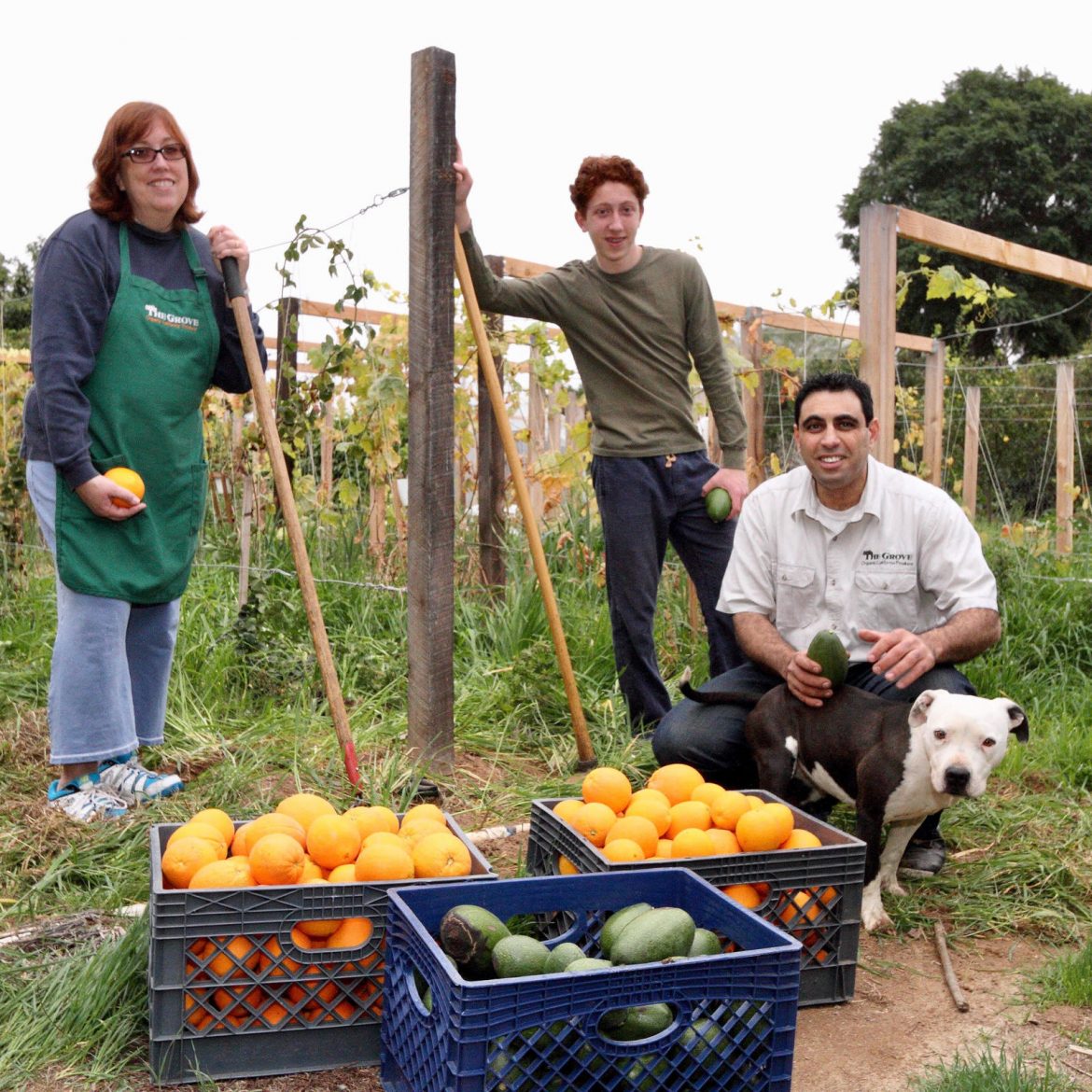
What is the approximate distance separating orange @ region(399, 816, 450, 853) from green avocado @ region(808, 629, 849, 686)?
115cm

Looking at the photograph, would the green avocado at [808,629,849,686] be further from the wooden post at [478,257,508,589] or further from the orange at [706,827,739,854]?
the wooden post at [478,257,508,589]

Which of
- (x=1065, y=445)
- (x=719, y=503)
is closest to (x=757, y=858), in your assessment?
(x=719, y=503)

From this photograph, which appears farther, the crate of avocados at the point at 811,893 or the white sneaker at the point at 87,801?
the white sneaker at the point at 87,801

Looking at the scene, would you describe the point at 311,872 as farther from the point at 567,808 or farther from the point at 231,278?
the point at 231,278

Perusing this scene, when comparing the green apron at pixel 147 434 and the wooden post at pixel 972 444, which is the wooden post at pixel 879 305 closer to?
the green apron at pixel 147 434

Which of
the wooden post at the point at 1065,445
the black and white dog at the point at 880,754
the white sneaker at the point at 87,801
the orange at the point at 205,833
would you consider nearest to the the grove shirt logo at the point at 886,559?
the black and white dog at the point at 880,754

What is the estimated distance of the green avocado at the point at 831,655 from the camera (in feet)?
10.5

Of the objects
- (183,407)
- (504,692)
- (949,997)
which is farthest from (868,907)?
(183,407)

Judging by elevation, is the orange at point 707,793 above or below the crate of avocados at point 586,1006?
above

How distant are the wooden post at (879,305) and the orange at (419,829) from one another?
2.41 m

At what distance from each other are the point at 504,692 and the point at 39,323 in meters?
2.23

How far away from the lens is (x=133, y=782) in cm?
361

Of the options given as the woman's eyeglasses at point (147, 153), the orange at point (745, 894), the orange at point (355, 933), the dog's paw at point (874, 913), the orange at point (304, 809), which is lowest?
the dog's paw at point (874, 913)

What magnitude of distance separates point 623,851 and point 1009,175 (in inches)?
1450
